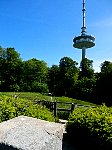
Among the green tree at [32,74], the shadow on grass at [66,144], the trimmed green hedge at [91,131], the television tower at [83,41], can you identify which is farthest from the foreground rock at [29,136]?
the television tower at [83,41]

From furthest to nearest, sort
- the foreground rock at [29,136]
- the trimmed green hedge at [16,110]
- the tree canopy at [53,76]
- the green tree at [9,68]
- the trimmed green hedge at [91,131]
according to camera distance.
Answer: the green tree at [9,68]
the tree canopy at [53,76]
the trimmed green hedge at [16,110]
the trimmed green hedge at [91,131]
the foreground rock at [29,136]

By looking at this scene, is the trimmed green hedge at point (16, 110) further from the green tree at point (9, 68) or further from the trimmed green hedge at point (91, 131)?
the green tree at point (9, 68)

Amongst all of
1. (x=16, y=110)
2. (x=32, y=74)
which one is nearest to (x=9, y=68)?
(x=32, y=74)

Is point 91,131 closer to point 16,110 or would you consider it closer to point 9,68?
point 16,110

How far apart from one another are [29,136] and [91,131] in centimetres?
267

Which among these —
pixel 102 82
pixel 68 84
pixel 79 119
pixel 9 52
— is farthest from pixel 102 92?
pixel 79 119

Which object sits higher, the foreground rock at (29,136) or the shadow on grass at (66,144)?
the foreground rock at (29,136)

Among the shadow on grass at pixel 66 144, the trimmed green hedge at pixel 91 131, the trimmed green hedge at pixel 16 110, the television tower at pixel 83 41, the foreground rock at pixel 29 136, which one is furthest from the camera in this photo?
the television tower at pixel 83 41

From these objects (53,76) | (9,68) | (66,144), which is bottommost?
(66,144)

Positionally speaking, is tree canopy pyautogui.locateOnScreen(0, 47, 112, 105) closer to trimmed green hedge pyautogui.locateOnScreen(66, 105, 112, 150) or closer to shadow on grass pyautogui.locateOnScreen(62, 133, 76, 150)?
shadow on grass pyautogui.locateOnScreen(62, 133, 76, 150)

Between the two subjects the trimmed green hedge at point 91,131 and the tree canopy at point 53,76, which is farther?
the tree canopy at point 53,76

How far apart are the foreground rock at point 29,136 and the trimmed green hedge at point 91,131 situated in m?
1.75

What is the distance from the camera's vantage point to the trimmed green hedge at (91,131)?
736 centimetres

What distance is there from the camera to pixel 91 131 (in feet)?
25.1
